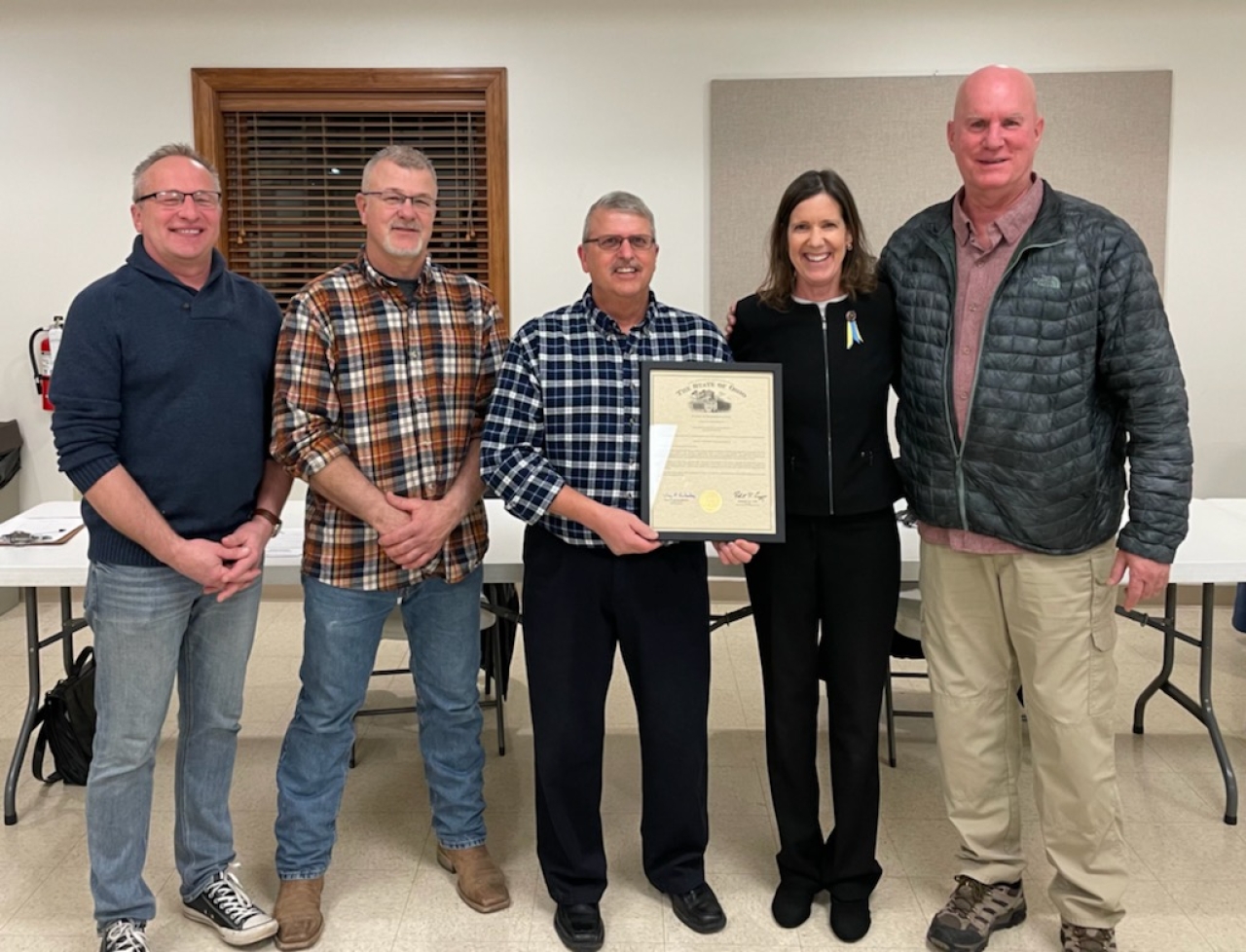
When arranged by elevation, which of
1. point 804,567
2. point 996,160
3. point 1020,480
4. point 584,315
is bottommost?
point 804,567

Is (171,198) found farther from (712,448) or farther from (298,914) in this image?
(298,914)

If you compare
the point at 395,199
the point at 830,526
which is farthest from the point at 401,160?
the point at 830,526

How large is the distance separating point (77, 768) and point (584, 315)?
2118 mm

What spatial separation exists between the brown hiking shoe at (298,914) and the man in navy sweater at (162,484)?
59 mm

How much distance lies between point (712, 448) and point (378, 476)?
27.9 inches

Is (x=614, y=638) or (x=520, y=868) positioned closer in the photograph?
(x=614, y=638)

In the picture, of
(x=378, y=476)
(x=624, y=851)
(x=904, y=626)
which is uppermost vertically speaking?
(x=378, y=476)

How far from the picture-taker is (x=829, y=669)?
2334mm

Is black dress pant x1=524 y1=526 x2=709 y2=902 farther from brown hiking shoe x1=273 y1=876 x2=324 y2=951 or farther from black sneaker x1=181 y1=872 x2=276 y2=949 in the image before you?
black sneaker x1=181 y1=872 x2=276 y2=949

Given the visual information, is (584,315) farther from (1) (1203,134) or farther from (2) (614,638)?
(1) (1203,134)

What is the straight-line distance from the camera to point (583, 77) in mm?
4934

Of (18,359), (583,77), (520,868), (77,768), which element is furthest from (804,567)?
(18,359)

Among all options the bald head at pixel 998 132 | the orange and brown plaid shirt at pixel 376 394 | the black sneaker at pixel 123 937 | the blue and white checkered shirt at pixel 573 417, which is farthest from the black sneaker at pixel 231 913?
the bald head at pixel 998 132

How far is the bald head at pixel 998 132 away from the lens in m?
2.13
